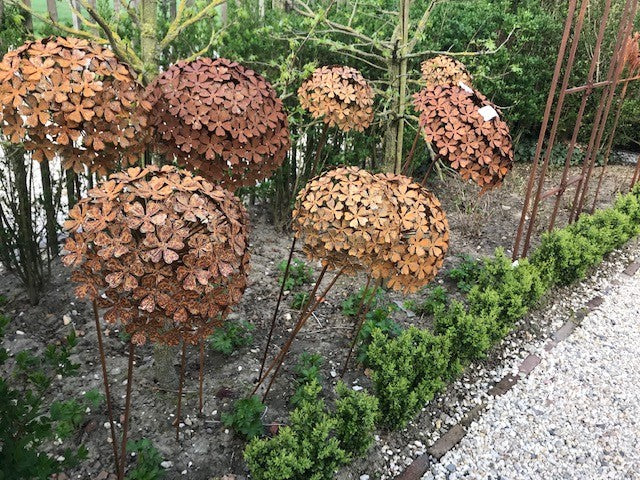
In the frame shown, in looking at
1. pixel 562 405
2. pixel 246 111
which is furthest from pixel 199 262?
pixel 562 405

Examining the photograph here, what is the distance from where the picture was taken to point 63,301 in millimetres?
2955

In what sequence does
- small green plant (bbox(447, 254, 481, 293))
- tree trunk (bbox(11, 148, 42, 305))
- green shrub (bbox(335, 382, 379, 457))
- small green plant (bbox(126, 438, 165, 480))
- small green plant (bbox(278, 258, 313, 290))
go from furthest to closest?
small green plant (bbox(447, 254, 481, 293)), small green plant (bbox(278, 258, 313, 290)), tree trunk (bbox(11, 148, 42, 305)), green shrub (bbox(335, 382, 379, 457)), small green plant (bbox(126, 438, 165, 480))

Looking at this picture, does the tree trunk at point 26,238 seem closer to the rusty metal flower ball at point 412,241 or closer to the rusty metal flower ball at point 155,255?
the rusty metal flower ball at point 155,255

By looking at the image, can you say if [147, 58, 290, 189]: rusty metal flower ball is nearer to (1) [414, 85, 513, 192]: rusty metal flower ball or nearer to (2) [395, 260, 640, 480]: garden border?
(1) [414, 85, 513, 192]: rusty metal flower ball

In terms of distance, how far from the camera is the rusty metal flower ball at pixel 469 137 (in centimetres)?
237

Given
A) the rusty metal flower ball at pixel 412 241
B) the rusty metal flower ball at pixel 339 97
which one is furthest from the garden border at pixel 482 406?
the rusty metal flower ball at pixel 339 97

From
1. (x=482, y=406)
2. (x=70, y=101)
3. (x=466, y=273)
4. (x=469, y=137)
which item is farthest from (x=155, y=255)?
(x=466, y=273)

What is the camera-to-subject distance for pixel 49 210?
2906mm

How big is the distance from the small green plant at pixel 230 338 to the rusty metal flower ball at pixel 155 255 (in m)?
1.14

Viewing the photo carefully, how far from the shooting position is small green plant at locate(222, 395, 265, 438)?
216cm

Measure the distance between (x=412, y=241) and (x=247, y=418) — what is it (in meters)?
1.04

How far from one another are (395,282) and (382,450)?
2.93 ft

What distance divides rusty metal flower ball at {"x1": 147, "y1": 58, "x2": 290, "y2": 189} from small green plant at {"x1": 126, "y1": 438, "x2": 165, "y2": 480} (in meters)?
1.09

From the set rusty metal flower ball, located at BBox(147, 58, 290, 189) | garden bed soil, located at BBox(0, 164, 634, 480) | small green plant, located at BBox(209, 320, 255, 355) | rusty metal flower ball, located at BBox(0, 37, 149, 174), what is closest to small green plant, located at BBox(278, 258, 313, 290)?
garden bed soil, located at BBox(0, 164, 634, 480)
